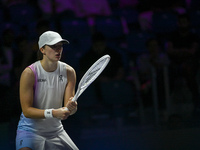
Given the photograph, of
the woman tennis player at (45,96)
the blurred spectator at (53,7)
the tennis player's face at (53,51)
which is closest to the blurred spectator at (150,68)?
the blurred spectator at (53,7)

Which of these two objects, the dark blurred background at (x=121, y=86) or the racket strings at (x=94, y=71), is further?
the dark blurred background at (x=121, y=86)

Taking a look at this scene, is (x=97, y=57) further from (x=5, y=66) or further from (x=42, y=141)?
(x=42, y=141)

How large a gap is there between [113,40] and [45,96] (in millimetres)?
4355

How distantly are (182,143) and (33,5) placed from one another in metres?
4.25

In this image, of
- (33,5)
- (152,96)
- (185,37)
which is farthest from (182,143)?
(33,5)

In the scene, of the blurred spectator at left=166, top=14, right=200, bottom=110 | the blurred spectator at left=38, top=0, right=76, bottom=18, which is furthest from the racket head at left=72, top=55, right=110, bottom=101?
the blurred spectator at left=38, top=0, right=76, bottom=18

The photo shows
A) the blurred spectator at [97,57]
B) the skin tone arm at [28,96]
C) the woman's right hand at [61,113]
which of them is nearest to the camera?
the woman's right hand at [61,113]

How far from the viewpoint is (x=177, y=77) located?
6.13 metres

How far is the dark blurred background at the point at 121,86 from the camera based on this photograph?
17.7ft

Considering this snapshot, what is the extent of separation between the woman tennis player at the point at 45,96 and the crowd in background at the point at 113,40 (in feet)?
6.40

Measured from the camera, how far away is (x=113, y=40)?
7629mm

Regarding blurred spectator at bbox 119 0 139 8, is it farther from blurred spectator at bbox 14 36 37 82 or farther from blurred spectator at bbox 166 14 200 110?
blurred spectator at bbox 14 36 37 82

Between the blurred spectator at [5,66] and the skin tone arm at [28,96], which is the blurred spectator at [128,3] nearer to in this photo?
the blurred spectator at [5,66]

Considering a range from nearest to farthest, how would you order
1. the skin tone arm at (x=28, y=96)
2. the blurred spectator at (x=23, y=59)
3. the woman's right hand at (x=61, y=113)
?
the woman's right hand at (x=61, y=113), the skin tone arm at (x=28, y=96), the blurred spectator at (x=23, y=59)
